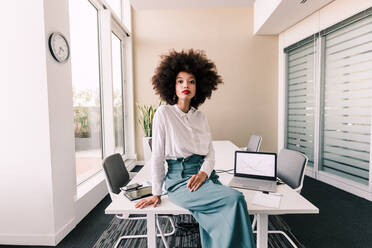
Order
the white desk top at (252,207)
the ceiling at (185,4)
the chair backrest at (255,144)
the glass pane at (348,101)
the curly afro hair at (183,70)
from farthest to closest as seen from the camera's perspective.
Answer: the ceiling at (185,4), the chair backrest at (255,144), the glass pane at (348,101), the curly afro hair at (183,70), the white desk top at (252,207)

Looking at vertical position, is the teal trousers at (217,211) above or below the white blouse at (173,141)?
below

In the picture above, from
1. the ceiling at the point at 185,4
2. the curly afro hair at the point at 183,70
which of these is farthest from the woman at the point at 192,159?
the ceiling at the point at 185,4

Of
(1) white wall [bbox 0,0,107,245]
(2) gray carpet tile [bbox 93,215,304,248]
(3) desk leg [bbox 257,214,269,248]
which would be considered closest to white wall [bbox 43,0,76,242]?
(1) white wall [bbox 0,0,107,245]

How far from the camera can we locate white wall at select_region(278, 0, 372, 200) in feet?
9.90

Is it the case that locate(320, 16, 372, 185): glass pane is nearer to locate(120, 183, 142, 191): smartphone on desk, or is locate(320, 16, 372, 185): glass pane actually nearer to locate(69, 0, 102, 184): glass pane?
locate(120, 183, 142, 191): smartphone on desk

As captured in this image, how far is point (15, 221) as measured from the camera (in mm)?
2008

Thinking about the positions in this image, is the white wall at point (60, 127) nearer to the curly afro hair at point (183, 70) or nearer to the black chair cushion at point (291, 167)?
the curly afro hair at point (183, 70)

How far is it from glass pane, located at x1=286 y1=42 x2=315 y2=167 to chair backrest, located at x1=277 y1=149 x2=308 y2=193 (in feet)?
7.63

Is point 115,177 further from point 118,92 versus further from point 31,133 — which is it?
point 118,92

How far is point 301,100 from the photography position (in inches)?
165

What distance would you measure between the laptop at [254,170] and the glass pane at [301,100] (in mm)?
2822

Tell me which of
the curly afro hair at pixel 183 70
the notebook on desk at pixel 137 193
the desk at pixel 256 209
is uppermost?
the curly afro hair at pixel 183 70

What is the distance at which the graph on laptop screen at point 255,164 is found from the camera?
162cm

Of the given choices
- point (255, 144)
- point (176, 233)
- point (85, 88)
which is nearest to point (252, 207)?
point (176, 233)
